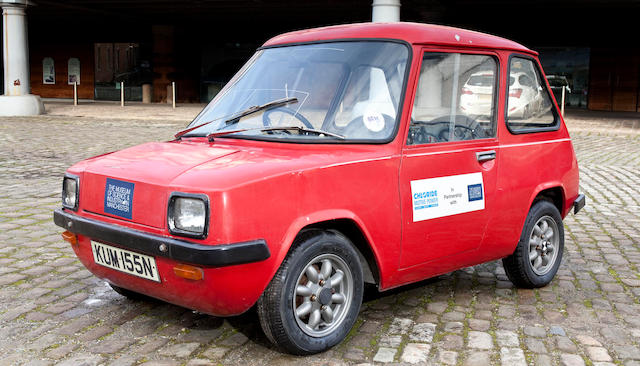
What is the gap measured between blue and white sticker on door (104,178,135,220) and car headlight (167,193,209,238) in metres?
0.32

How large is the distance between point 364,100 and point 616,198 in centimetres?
619

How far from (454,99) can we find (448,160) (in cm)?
40

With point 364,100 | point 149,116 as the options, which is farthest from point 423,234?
point 149,116

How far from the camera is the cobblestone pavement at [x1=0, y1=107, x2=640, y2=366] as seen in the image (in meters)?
3.79

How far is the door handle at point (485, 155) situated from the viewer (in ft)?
14.6

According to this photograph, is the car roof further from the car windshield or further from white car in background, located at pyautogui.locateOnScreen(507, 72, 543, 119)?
white car in background, located at pyautogui.locateOnScreen(507, 72, 543, 119)

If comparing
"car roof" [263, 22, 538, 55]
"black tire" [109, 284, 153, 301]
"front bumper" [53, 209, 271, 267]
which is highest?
"car roof" [263, 22, 538, 55]

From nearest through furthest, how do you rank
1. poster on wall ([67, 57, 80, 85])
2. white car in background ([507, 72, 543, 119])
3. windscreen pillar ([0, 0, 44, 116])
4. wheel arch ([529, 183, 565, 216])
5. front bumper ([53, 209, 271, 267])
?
front bumper ([53, 209, 271, 267]) < white car in background ([507, 72, 543, 119]) < wheel arch ([529, 183, 565, 216]) < windscreen pillar ([0, 0, 44, 116]) < poster on wall ([67, 57, 80, 85])

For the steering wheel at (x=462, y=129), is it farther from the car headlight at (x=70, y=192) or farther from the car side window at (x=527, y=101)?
the car headlight at (x=70, y=192)

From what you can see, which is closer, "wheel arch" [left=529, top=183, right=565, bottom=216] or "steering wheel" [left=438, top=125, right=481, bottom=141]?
"steering wheel" [left=438, top=125, right=481, bottom=141]

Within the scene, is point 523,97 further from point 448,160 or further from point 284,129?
point 284,129

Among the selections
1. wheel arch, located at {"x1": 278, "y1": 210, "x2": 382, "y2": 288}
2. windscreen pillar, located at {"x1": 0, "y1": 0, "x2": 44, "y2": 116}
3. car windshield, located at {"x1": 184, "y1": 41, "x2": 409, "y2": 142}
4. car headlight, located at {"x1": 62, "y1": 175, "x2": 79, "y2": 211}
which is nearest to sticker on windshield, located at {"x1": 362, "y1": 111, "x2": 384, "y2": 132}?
car windshield, located at {"x1": 184, "y1": 41, "x2": 409, "y2": 142}

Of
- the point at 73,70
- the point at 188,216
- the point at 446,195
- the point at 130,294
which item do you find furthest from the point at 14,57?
the point at 188,216

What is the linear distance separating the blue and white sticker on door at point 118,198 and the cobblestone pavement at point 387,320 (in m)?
0.76
